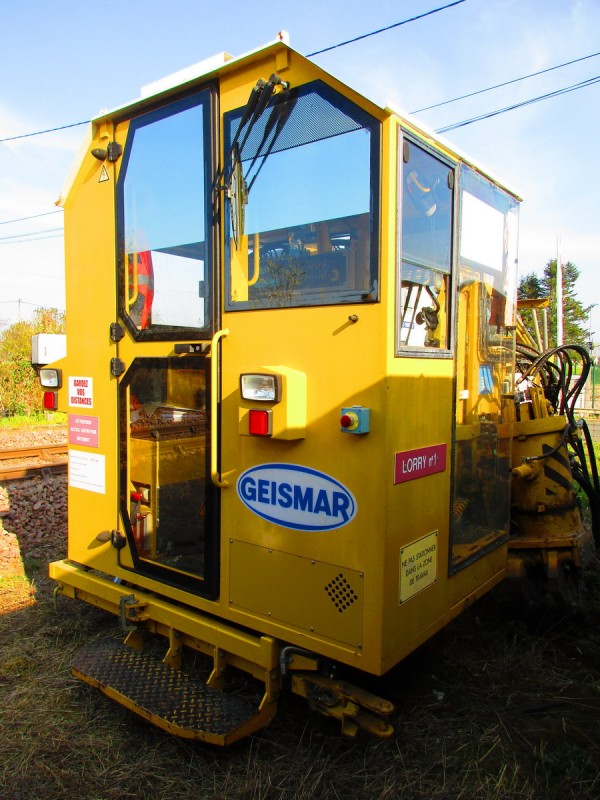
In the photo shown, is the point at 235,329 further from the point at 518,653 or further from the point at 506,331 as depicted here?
the point at 518,653

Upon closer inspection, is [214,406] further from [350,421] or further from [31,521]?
[31,521]

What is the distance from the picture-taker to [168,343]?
291 centimetres

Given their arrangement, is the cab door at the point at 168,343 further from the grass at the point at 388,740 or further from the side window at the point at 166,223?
the grass at the point at 388,740

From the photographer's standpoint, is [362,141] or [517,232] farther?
[517,232]

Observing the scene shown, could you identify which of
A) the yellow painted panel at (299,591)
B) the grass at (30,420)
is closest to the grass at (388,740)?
the yellow painted panel at (299,591)

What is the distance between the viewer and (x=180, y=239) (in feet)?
9.50

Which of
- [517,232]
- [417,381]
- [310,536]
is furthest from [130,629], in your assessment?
[517,232]

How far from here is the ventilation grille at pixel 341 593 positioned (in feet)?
7.66

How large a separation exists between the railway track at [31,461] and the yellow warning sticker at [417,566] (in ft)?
19.2

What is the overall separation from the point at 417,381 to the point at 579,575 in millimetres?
1898

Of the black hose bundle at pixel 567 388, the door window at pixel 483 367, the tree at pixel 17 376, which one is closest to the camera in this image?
the door window at pixel 483 367

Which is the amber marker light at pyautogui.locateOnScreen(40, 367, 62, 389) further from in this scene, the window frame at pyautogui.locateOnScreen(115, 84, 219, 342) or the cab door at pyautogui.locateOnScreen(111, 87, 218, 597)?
the window frame at pyautogui.locateOnScreen(115, 84, 219, 342)

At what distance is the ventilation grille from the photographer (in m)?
2.33

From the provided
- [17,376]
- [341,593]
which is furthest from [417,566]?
[17,376]
